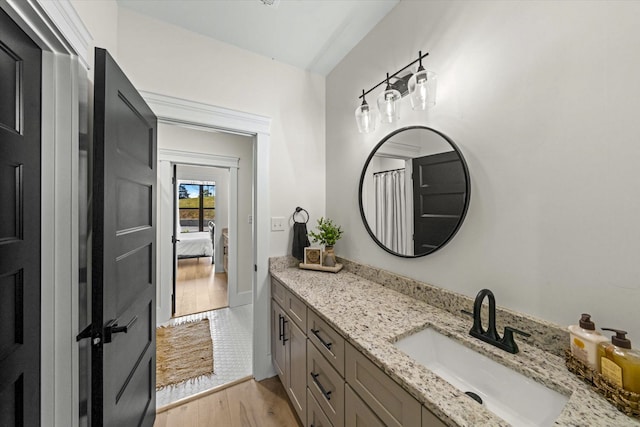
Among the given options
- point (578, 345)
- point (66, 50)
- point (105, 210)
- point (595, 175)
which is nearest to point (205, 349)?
point (105, 210)

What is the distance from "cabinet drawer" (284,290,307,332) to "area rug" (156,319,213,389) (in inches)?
44.5

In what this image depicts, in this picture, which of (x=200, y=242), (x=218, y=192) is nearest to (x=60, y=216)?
(x=218, y=192)

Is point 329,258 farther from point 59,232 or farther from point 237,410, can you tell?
point 59,232

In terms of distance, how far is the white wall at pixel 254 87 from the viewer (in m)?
1.62

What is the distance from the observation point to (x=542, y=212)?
0.91 metres

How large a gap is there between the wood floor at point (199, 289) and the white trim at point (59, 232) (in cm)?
241

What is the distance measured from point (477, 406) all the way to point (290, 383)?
1342mm

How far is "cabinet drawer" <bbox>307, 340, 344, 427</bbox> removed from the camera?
3.50 ft

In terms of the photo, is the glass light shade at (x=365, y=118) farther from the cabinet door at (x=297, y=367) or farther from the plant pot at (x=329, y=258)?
the cabinet door at (x=297, y=367)

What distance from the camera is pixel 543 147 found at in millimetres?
906

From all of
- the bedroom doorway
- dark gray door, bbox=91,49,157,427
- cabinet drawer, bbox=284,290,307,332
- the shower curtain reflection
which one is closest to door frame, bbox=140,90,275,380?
cabinet drawer, bbox=284,290,307,332


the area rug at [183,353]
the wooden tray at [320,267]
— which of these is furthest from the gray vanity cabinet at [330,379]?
the area rug at [183,353]

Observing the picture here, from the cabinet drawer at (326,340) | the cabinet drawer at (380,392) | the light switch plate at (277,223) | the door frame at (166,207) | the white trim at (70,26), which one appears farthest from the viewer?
the door frame at (166,207)

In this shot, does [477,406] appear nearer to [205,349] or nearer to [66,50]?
[66,50]
